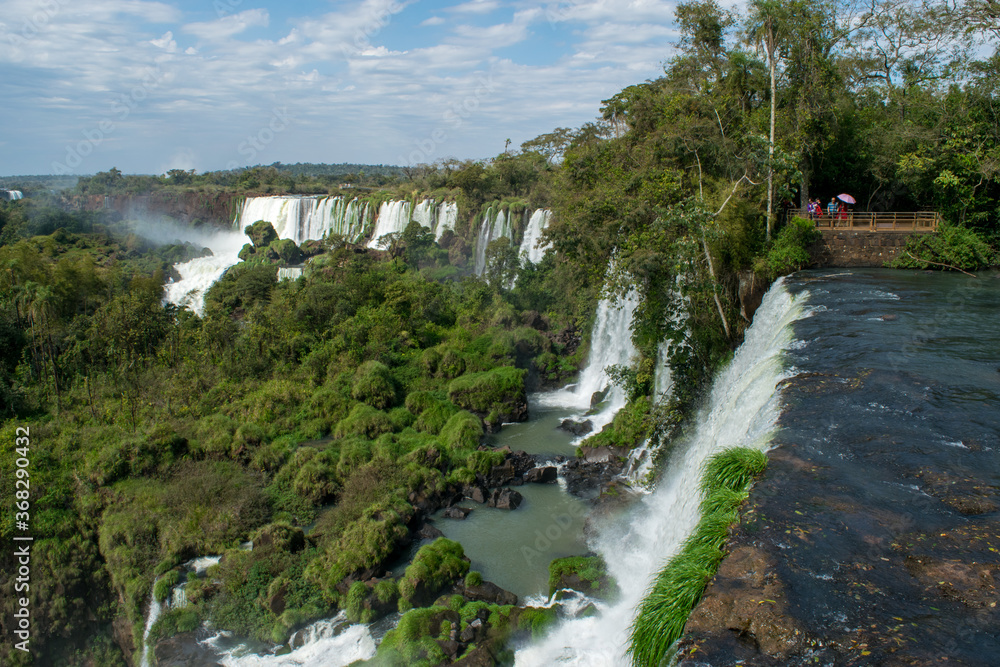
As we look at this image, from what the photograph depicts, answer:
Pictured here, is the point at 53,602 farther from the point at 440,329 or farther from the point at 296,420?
the point at 440,329

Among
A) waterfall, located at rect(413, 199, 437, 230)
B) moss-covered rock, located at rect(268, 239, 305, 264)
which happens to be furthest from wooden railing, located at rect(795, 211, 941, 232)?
moss-covered rock, located at rect(268, 239, 305, 264)

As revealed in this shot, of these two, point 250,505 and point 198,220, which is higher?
point 198,220

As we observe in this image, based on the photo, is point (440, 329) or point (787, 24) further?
point (440, 329)

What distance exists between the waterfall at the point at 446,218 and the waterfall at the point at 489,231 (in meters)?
3.12

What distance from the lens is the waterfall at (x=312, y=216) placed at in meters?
44.3

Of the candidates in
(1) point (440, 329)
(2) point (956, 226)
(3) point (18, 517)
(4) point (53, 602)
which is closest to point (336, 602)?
(4) point (53, 602)

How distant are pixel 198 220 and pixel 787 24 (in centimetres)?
4892

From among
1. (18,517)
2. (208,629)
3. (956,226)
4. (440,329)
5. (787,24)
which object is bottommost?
(208,629)

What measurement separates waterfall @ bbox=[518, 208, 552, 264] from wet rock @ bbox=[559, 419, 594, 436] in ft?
42.5

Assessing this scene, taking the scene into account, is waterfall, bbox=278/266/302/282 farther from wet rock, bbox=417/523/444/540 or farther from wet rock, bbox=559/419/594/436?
wet rock, bbox=417/523/444/540

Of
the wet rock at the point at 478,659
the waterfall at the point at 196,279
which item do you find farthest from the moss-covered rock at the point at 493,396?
the waterfall at the point at 196,279

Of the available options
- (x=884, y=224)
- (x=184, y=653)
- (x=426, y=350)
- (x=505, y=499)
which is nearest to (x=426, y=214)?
(x=426, y=350)

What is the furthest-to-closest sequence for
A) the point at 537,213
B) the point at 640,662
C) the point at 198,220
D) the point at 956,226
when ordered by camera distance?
1. the point at 198,220
2. the point at 537,213
3. the point at 956,226
4. the point at 640,662

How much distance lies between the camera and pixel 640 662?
20.1 feet
